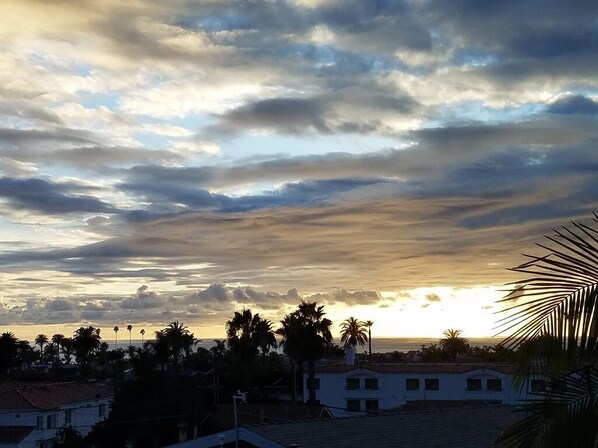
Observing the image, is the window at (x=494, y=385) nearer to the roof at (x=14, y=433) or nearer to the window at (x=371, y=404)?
the window at (x=371, y=404)

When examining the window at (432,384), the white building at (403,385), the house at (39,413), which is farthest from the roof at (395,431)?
the window at (432,384)

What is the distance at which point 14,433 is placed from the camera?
58.6m

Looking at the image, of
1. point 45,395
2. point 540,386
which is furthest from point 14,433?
point 540,386

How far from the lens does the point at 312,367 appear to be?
81250 millimetres

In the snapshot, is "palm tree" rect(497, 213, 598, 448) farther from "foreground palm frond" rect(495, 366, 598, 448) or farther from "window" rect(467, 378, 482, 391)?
"window" rect(467, 378, 482, 391)

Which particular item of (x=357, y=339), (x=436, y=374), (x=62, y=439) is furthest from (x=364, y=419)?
(x=357, y=339)

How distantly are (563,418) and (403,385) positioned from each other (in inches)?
2872

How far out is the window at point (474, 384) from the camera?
2992 inches

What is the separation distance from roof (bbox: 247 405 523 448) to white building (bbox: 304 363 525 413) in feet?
136

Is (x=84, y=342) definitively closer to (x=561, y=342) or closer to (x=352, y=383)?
(x=352, y=383)

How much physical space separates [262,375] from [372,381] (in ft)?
Result: 63.5

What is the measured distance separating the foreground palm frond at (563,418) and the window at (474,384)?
70.9 meters

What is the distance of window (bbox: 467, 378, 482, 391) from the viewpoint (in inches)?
2992

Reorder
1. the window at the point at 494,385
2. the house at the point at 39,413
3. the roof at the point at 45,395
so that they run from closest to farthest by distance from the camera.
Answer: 1. the house at the point at 39,413
2. the roof at the point at 45,395
3. the window at the point at 494,385
